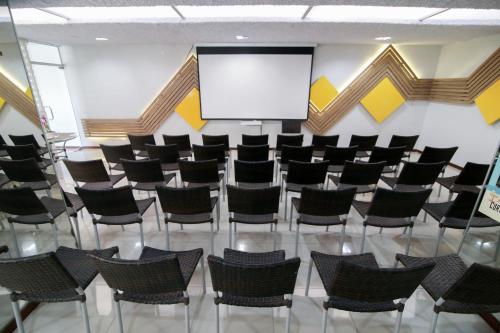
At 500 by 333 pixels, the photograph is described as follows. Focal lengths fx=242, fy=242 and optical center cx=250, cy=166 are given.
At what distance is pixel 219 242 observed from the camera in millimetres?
2824

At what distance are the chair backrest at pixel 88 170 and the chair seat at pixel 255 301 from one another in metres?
2.29

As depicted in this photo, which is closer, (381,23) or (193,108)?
(381,23)

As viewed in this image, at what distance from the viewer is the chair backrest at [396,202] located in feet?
6.98

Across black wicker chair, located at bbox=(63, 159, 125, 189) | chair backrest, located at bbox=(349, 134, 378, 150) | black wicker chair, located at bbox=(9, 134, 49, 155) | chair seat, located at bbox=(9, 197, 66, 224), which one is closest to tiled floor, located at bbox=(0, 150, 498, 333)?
chair seat, located at bbox=(9, 197, 66, 224)

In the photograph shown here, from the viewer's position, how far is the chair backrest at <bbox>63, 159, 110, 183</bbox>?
9.47ft

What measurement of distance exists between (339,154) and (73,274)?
3422 millimetres

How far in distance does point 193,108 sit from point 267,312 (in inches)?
218

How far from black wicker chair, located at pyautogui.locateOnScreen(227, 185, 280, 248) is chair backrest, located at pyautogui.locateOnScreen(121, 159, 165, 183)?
3.86 ft

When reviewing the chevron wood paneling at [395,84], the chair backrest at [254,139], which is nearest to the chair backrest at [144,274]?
the chair backrest at [254,139]

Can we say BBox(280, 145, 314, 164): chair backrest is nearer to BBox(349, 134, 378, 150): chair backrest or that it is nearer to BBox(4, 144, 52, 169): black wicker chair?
BBox(349, 134, 378, 150): chair backrest

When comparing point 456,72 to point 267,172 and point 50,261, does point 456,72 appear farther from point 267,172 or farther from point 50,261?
point 50,261

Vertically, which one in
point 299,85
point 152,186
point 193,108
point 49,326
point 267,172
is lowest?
point 49,326

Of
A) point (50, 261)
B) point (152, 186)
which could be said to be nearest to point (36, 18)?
point (152, 186)

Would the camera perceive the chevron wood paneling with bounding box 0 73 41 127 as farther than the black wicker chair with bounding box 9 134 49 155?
No
